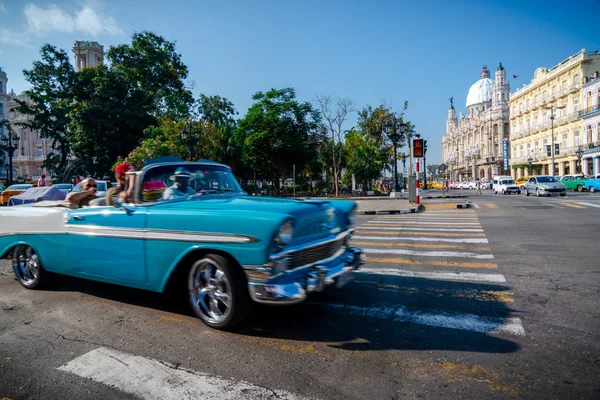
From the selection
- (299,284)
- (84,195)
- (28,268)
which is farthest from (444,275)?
(28,268)

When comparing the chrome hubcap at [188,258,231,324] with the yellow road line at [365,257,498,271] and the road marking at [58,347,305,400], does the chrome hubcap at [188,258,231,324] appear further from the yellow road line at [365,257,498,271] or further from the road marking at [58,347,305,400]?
the yellow road line at [365,257,498,271]

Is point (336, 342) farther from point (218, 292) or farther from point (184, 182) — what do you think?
point (184, 182)

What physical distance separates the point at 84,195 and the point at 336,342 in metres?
3.91

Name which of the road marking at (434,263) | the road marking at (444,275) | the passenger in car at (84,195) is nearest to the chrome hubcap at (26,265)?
the passenger in car at (84,195)

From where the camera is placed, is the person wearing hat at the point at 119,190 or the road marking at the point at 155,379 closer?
the road marking at the point at 155,379

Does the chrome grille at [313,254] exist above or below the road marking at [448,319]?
above

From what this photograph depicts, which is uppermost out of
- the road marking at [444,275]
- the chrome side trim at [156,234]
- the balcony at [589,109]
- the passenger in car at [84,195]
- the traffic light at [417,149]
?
the balcony at [589,109]

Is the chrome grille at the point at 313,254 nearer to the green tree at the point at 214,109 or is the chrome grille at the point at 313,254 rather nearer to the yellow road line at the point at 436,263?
the yellow road line at the point at 436,263

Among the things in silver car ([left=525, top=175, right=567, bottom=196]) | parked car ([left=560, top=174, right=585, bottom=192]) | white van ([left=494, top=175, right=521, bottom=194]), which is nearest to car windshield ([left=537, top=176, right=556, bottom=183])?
silver car ([left=525, top=175, right=567, bottom=196])

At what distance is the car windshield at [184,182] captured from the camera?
4.28 meters

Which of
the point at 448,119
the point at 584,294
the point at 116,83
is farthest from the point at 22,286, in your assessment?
the point at 448,119

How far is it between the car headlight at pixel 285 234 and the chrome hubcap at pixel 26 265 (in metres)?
3.78

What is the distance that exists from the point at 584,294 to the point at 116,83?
41.0 meters

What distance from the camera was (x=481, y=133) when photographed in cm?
10406
